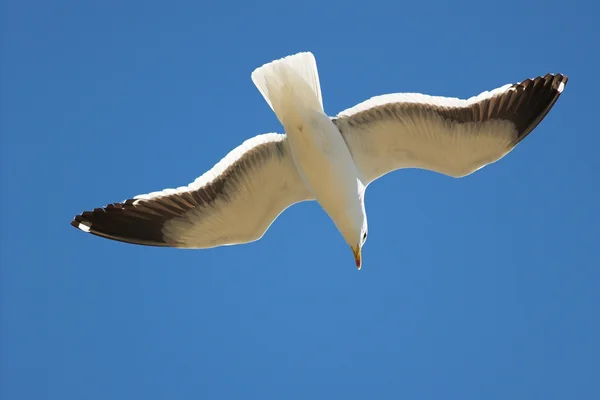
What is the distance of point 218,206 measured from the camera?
8086 millimetres

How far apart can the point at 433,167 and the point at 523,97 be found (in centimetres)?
99

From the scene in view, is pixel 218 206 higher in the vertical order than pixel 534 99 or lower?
lower

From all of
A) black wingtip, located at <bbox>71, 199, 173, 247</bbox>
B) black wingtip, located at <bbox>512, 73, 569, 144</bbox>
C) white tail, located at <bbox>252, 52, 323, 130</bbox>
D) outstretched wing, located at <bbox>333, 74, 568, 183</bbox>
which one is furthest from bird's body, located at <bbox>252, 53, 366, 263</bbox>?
black wingtip, located at <bbox>512, 73, 569, 144</bbox>

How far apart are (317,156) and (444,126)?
107 cm

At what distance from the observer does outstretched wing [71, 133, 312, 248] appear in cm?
786

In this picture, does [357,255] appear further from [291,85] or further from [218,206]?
[291,85]

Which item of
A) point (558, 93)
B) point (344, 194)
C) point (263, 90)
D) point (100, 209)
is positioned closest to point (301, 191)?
point (344, 194)

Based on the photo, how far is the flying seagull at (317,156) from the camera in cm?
760

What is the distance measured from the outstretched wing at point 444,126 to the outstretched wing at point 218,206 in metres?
0.66

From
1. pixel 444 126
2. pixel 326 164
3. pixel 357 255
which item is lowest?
pixel 357 255

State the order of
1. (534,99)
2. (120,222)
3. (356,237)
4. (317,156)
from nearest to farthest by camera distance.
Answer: (534,99) → (317,156) → (120,222) → (356,237)

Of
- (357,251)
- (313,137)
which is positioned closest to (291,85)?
(313,137)

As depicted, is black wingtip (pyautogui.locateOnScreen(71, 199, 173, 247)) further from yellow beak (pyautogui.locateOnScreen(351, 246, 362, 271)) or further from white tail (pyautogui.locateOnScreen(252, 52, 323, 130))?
yellow beak (pyautogui.locateOnScreen(351, 246, 362, 271))

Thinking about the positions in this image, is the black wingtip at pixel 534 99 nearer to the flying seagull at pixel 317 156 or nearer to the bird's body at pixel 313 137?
the flying seagull at pixel 317 156
